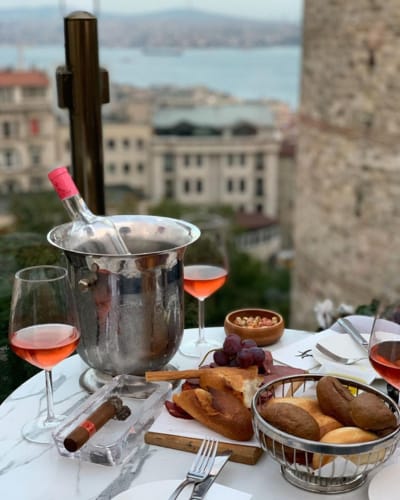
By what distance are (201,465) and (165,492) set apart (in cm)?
7

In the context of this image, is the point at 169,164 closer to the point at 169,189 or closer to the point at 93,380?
the point at 169,189

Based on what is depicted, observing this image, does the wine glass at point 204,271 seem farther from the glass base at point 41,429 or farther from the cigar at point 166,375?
the glass base at point 41,429

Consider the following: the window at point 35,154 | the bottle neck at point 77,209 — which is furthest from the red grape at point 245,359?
the window at point 35,154

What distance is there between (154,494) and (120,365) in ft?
1.14

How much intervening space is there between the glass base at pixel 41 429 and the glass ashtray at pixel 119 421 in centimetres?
5

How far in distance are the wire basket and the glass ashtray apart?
0.74ft

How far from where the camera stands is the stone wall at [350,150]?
6117 millimetres

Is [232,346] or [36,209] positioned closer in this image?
[232,346]

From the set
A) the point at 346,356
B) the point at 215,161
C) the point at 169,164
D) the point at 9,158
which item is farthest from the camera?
the point at 215,161

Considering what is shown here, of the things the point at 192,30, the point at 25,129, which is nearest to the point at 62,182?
the point at 192,30

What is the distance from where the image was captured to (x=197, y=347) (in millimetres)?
1557

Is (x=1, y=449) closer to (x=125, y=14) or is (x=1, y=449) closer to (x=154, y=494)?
(x=154, y=494)

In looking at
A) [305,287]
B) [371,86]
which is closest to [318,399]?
[371,86]

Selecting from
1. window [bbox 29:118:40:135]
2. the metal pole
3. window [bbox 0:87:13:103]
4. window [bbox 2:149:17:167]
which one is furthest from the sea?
the metal pole
